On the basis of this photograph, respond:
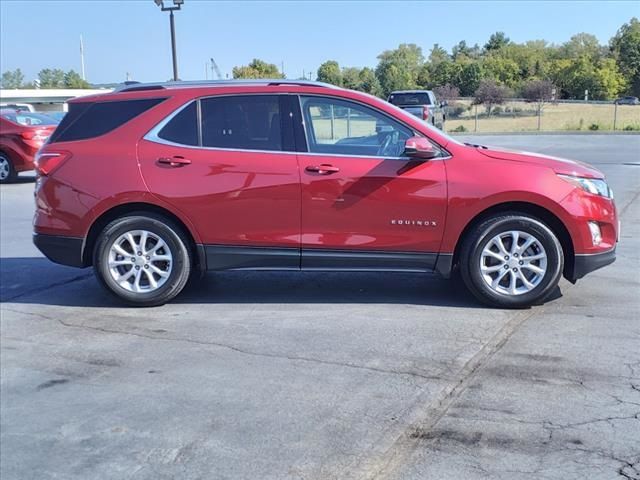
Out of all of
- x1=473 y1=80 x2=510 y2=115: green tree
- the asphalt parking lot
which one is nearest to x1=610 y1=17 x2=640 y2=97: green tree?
x1=473 y1=80 x2=510 y2=115: green tree

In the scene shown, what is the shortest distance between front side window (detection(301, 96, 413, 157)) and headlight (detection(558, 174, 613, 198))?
1.37m

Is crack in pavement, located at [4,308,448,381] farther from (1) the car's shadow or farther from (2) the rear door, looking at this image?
(2) the rear door

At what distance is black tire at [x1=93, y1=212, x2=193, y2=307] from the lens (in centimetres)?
602

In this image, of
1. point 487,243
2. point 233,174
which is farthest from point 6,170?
point 487,243

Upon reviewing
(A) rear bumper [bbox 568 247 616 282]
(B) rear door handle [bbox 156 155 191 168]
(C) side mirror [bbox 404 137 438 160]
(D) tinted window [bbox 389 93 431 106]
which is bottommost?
(A) rear bumper [bbox 568 247 616 282]

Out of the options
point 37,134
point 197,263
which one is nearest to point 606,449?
point 197,263

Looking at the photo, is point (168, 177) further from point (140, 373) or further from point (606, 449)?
point (606, 449)

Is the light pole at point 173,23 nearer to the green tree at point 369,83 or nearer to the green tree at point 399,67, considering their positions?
the green tree at point 369,83

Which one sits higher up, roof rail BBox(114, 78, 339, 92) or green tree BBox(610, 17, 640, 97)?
green tree BBox(610, 17, 640, 97)

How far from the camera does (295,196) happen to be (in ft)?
19.1

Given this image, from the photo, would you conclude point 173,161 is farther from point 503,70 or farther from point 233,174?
point 503,70

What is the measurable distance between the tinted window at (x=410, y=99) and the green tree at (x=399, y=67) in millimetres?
23768

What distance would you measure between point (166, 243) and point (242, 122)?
4.07 feet

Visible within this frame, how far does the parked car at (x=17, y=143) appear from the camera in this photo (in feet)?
50.9
